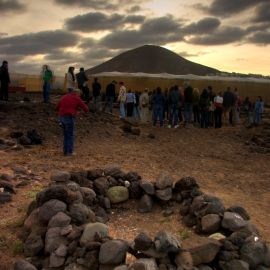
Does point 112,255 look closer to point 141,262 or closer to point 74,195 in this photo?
point 141,262

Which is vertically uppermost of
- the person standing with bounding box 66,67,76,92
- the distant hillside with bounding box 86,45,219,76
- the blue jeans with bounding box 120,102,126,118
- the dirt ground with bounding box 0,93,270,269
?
the distant hillside with bounding box 86,45,219,76

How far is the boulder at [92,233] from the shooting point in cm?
610

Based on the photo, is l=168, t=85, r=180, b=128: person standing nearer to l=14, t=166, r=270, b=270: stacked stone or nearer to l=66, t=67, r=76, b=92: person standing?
l=66, t=67, r=76, b=92: person standing

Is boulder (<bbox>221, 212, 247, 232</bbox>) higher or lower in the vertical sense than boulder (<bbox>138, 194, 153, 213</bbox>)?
higher

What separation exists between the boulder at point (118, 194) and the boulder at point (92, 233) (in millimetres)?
2075

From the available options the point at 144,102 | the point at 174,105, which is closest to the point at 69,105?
the point at 174,105

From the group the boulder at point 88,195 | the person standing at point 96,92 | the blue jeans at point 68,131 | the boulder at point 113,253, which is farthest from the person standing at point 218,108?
the boulder at point 113,253

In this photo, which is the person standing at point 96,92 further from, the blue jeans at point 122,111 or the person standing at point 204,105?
the person standing at point 204,105

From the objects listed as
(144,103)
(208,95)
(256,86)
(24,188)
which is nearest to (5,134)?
(24,188)

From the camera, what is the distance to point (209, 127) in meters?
21.7

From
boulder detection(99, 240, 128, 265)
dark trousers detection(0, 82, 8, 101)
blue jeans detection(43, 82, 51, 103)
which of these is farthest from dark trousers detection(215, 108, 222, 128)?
boulder detection(99, 240, 128, 265)

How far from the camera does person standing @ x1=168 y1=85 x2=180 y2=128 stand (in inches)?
790

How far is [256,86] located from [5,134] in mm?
29876

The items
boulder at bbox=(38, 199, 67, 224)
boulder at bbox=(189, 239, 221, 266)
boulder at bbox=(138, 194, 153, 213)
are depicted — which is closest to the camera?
boulder at bbox=(189, 239, 221, 266)
